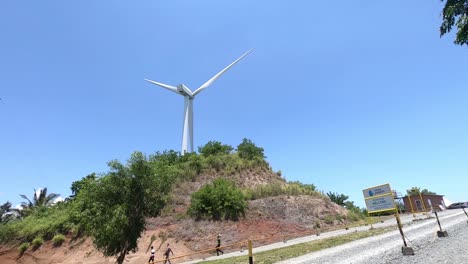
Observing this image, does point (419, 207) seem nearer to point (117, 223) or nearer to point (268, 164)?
point (268, 164)

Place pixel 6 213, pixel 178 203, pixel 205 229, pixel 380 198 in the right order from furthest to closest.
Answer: pixel 6 213 → pixel 178 203 → pixel 205 229 → pixel 380 198

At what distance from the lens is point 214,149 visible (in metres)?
50.7

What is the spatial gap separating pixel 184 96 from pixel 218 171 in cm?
2219

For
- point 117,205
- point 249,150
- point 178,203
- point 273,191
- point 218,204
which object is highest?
point 249,150

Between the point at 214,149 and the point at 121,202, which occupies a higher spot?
the point at 214,149

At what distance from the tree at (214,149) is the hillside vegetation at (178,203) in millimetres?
150

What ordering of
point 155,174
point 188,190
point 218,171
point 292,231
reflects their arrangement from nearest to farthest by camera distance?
point 155,174
point 292,231
point 188,190
point 218,171

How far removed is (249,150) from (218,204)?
56.6 ft

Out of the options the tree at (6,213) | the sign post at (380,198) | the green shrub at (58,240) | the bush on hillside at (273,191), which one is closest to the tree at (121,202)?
the sign post at (380,198)

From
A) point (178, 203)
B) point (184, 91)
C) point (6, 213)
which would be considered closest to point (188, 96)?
point (184, 91)

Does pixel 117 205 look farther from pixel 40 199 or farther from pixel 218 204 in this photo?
pixel 40 199

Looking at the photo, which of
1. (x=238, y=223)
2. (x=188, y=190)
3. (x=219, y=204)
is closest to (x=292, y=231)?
(x=238, y=223)

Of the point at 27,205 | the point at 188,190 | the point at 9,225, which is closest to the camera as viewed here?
the point at 188,190

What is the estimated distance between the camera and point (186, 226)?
33188 mm
